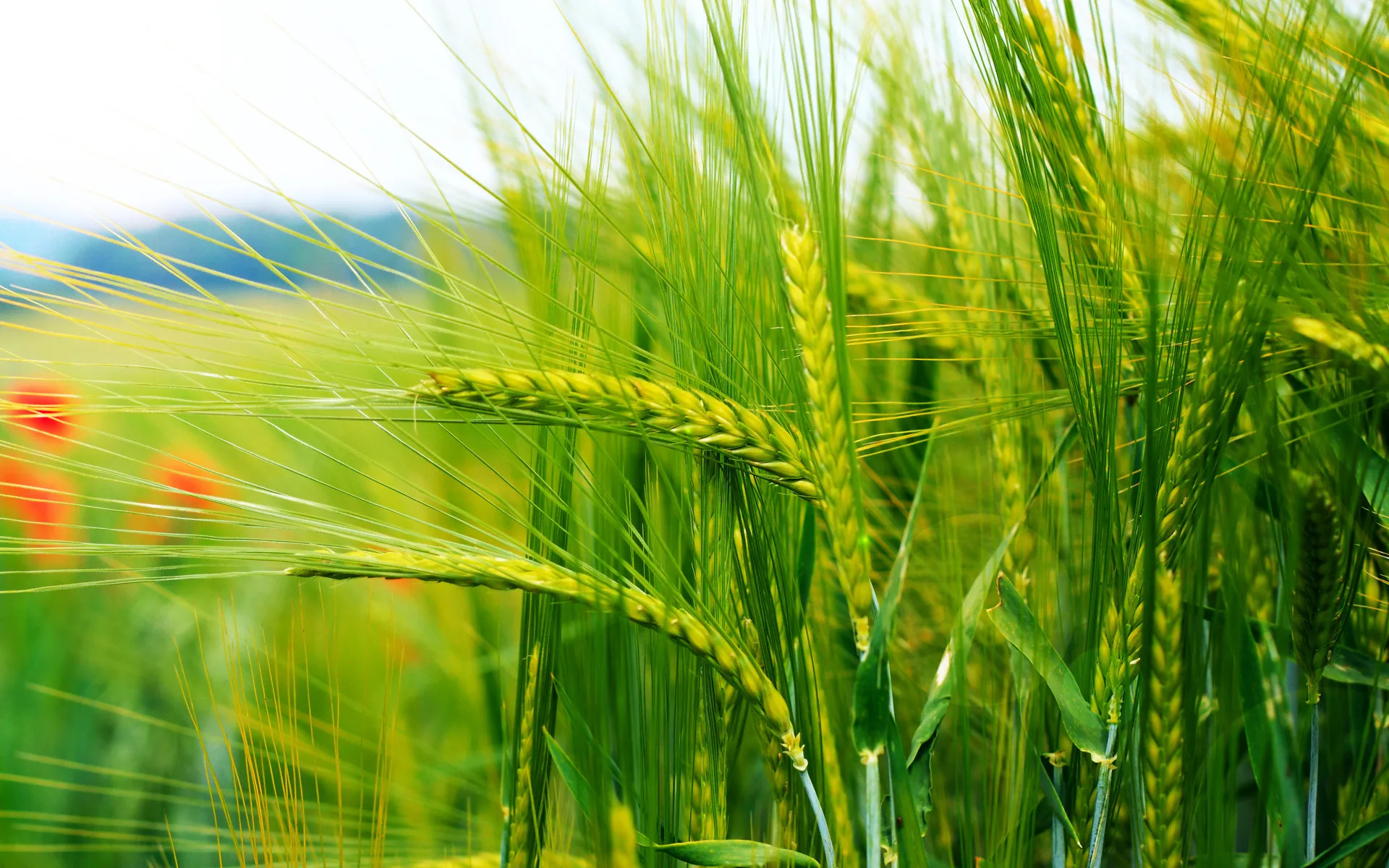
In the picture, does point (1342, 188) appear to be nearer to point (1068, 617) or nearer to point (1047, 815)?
point (1068, 617)

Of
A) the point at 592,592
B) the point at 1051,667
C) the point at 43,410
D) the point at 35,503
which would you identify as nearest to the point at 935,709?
the point at 1051,667

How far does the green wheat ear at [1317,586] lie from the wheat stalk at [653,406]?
0.21 meters

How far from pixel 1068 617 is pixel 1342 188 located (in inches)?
11.7

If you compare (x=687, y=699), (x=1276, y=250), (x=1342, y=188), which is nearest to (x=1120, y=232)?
(x=1276, y=250)

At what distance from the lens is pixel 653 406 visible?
325 millimetres

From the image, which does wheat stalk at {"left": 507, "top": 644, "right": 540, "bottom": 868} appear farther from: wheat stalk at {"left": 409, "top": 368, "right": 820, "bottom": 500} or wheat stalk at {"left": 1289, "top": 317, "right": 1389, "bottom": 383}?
wheat stalk at {"left": 1289, "top": 317, "right": 1389, "bottom": 383}

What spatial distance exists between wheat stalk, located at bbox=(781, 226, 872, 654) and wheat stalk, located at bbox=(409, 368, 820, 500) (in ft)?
0.07

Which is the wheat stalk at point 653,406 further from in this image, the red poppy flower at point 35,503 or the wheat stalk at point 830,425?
the red poppy flower at point 35,503

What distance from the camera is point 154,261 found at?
336 millimetres

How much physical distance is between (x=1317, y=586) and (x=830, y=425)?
22 cm

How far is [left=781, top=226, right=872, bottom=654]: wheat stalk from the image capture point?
28 centimetres

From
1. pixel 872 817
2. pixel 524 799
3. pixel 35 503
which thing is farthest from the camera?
pixel 35 503

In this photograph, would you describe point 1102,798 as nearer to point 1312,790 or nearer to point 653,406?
point 1312,790


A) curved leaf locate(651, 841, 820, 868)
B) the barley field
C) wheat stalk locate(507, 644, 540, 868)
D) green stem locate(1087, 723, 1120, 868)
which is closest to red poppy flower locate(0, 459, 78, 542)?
the barley field
